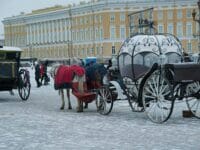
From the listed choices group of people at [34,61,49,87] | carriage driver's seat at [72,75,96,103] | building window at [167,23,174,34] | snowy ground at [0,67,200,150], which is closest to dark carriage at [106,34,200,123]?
snowy ground at [0,67,200,150]

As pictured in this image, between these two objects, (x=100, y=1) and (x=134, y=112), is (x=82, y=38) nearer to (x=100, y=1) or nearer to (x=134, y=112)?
(x=100, y=1)

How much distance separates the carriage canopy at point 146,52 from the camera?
11766mm

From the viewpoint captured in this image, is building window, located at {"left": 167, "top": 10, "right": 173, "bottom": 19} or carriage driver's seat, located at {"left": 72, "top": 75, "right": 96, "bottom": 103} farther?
building window, located at {"left": 167, "top": 10, "right": 173, "bottom": 19}

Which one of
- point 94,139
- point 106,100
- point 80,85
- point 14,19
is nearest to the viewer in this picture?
point 94,139

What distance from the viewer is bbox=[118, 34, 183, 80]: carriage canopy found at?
A: 1177 centimetres

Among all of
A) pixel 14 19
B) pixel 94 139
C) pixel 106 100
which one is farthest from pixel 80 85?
pixel 14 19

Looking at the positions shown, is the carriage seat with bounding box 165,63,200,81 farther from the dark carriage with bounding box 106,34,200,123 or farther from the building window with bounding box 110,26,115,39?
the building window with bounding box 110,26,115,39

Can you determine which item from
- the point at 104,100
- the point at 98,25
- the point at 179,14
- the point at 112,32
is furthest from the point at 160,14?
the point at 104,100

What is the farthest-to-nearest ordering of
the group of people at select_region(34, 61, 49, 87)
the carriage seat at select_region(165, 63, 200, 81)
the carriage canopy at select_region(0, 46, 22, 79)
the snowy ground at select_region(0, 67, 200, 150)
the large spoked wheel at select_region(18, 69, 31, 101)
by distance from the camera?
1. the group of people at select_region(34, 61, 49, 87)
2. the large spoked wheel at select_region(18, 69, 31, 101)
3. the carriage canopy at select_region(0, 46, 22, 79)
4. the carriage seat at select_region(165, 63, 200, 81)
5. the snowy ground at select_region(0, 67, 200, 150)

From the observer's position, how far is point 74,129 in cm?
963

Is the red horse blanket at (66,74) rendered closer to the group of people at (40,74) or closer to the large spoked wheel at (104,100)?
the large spoked wheel at (104,100)

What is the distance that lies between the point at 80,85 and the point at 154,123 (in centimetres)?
285

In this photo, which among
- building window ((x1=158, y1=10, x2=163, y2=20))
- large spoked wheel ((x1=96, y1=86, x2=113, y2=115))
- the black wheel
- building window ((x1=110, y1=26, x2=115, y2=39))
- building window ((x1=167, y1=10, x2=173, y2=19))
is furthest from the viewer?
building window ((x1=110, y1=26, x2=115, y2=39))

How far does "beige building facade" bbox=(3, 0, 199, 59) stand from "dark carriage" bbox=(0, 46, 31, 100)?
79.6 m
